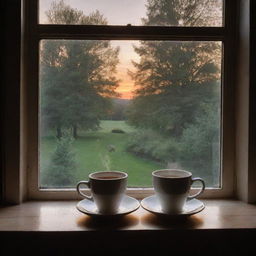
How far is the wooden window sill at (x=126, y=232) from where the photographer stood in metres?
0.79

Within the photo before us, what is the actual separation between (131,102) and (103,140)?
17 cm

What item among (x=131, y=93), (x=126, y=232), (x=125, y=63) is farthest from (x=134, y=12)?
(x=126, y=232)

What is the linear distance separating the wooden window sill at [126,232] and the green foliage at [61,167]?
0.18 m

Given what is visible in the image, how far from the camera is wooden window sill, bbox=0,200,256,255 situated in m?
0.79

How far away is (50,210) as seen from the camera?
3.08 feet

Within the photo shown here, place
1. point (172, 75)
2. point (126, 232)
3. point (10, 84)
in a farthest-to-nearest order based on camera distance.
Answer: point (172, 75), point (10, 84), point (126, 232)

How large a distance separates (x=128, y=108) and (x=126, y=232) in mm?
440

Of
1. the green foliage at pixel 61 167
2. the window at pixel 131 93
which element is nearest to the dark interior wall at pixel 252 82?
the window at pixel 131 93

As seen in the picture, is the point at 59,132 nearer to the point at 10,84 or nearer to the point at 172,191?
the point at 10,84

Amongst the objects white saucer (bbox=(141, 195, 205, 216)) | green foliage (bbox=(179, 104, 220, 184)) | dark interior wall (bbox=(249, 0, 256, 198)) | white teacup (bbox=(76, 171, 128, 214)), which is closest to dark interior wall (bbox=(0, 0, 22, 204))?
white teacup (bbox=(76, 171, 128, 214))

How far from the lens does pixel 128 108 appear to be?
1.04m

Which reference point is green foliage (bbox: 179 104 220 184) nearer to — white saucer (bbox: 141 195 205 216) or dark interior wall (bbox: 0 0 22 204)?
white saucer (bbox: 141 195 205 216)

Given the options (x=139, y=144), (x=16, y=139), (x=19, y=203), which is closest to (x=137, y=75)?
(x=139, y=144)

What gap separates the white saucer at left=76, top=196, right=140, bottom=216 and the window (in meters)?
0.11
